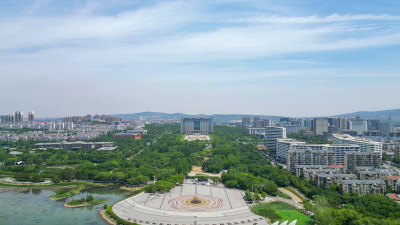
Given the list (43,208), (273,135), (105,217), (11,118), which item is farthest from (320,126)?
(11,118)

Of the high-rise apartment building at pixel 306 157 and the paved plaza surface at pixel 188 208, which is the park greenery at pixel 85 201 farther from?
the high-rise apartment building at pixel 306 157

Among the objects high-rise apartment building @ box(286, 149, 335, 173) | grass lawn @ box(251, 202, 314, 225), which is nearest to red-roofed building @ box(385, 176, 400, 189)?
high-rise apartment building @ box(286, 149, 335, 173)

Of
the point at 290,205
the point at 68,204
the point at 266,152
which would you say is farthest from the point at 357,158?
the point at 68,204

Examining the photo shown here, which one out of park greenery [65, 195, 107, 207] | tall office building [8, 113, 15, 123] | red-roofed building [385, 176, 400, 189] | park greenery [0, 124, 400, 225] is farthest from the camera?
tall office building [8, 113, 15, 123]

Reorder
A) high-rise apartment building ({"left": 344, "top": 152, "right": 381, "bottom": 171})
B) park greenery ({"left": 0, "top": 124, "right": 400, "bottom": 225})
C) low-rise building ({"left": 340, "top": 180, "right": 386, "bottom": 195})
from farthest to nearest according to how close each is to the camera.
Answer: high-rise apartment building ({"left": 344, "top": 152, "right": 381, "bottom": 171}), low-rise building ({"left": 340, "top": 180, "right": 386, "bottom": 195}), park greenery ({"left": 0, "top": 124, "right": 400, "bottom": 225})

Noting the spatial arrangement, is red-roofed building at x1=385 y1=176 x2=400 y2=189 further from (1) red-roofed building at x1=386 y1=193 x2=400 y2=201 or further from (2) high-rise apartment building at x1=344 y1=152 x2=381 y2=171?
(2) high-rise apartment building at x1=344 y1=152 x2=381 y2=171

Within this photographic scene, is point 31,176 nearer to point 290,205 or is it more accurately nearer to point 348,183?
point 290,205

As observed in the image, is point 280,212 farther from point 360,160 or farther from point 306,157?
point 360,160
